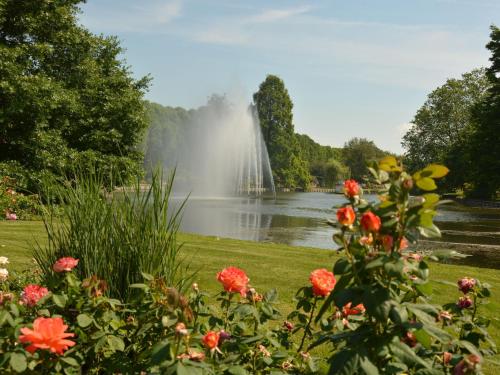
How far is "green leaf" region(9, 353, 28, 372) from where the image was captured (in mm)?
1646

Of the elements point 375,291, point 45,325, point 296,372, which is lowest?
point 296,372

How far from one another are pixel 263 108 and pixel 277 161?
794 centimetres

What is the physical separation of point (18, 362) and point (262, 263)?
7.42m

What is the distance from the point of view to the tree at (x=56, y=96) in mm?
15297

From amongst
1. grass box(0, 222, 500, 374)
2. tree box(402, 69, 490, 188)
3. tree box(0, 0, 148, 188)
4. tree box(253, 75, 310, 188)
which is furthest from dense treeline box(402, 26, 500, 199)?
grass box(0, 222, 500, 374)

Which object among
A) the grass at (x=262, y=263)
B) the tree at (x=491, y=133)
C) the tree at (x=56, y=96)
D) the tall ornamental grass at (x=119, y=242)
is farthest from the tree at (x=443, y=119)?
the tall ornamental grass at (x=119, y=242)

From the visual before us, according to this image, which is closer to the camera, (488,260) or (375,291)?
(375,291)

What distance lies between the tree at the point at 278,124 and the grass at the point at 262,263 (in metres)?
58.8

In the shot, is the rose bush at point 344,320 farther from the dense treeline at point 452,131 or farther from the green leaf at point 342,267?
the dense treeline at point 452,131

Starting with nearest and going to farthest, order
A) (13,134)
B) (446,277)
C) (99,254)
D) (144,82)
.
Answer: (99,254)
(446,277)
(13,134)
(144,82)

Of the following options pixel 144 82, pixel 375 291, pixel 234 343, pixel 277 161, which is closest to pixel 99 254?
pixel 234 343

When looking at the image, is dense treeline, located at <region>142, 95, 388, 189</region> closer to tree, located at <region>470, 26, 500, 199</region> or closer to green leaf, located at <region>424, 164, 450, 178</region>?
tree, located at <region>470, 26, 500, 199</region>

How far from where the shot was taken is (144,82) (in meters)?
23.1

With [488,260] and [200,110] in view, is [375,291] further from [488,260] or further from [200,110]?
[200,110]
